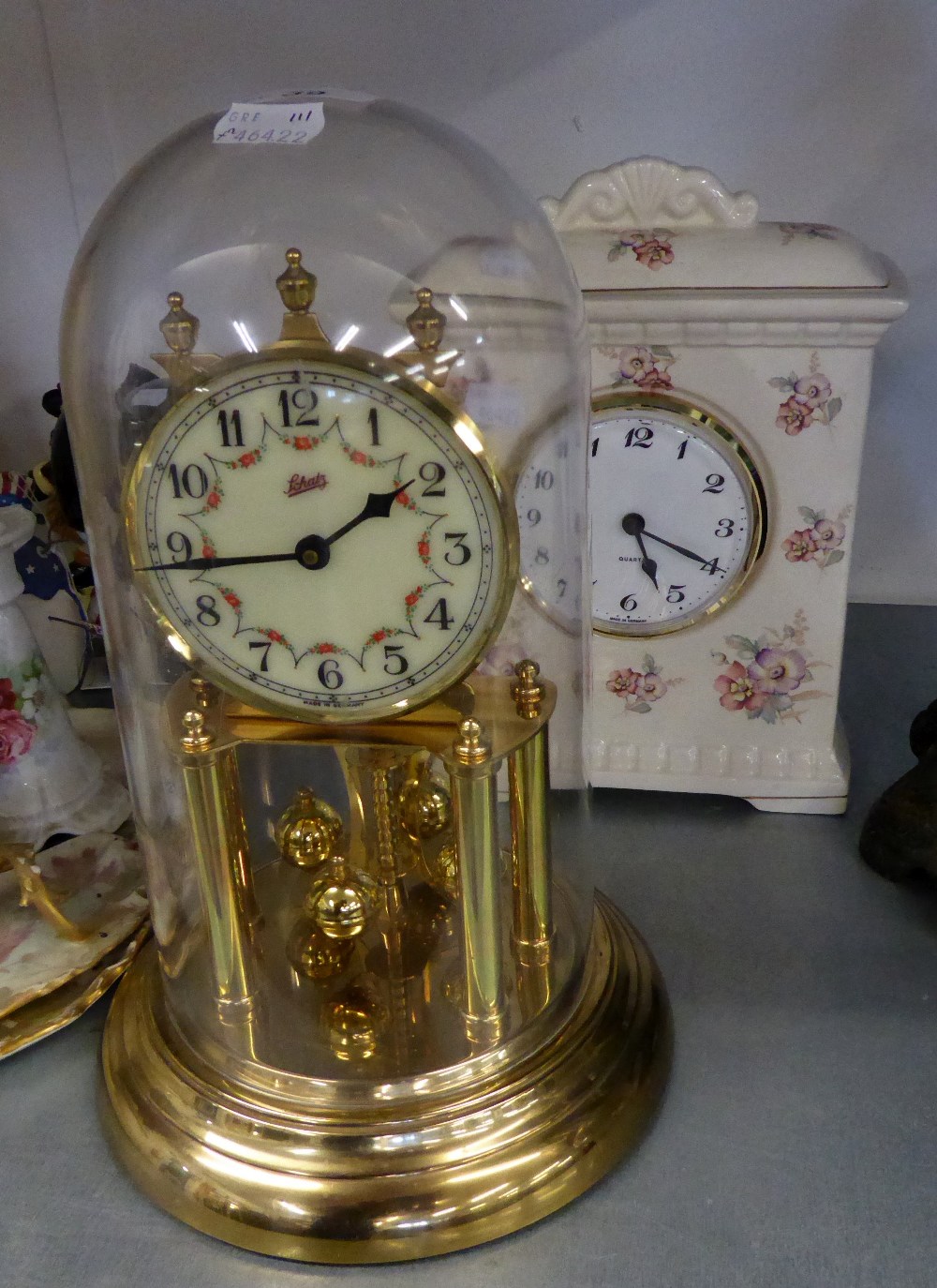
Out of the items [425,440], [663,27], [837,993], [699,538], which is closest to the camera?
[425,440]

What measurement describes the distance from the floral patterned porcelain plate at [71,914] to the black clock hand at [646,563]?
1.20 ft

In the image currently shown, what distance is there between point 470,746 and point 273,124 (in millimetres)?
281

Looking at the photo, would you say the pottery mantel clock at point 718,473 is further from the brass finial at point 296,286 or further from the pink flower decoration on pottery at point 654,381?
the brass finial at point 296,286

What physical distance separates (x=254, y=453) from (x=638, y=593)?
13.3 inches

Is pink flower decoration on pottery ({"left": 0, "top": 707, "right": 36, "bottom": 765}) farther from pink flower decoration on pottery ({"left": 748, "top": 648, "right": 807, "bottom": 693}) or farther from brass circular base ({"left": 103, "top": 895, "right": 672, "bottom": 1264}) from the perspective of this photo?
pink flower decoration on pottery ({"left": 748, "top": 648, "right": 807, "bottom": 693})

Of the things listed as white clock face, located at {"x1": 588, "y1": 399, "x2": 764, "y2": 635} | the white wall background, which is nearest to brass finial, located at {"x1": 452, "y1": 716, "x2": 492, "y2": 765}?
white clock face, located at {"x1": 588, "y1": 399, "x2": 764, "y2": 635}

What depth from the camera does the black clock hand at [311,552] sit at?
18.0 inches

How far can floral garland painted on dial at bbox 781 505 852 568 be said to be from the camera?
2.30 ft

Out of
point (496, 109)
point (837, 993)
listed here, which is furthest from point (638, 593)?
point (496, 109)

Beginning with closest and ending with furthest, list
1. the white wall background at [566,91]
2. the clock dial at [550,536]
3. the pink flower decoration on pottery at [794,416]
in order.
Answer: the clock dial at [550,536], the pink flower decoration on pottery at [794,416], the white wall background at [566,91]

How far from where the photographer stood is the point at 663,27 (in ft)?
2.85

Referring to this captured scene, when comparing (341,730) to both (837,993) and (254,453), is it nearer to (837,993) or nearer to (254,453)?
(254,453)

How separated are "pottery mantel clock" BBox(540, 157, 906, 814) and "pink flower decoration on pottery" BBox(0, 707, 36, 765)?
0.35 metres

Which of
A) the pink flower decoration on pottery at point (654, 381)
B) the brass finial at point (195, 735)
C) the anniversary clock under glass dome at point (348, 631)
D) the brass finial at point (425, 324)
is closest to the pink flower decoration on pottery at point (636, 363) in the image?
the pink flower decoration on pottery at point (654, 381)
